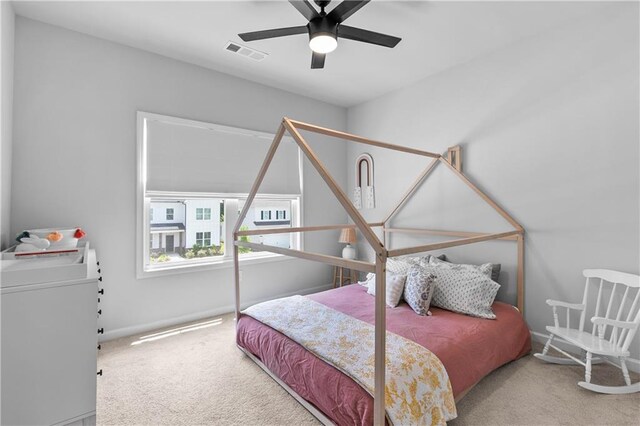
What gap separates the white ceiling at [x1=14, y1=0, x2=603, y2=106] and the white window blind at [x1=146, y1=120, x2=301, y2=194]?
0.76 meters

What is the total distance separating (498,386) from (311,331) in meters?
1.39

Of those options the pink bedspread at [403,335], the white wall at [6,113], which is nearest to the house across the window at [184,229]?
the white wall at [6,113]

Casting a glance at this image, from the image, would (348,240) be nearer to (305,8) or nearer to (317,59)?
(317,59)

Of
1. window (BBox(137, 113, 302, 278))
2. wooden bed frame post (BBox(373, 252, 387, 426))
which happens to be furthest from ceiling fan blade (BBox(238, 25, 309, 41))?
wooden bed frame post (BBox(373, 252, 387, 426))

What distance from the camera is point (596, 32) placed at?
248 centimetres

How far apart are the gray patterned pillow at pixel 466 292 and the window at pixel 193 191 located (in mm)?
2162

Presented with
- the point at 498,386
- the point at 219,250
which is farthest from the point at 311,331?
the point at 219,250

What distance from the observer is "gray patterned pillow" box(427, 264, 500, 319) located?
251 cm

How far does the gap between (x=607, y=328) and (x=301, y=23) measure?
3552mm

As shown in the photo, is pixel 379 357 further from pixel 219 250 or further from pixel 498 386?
pixel 219 250

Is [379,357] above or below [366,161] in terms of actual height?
below

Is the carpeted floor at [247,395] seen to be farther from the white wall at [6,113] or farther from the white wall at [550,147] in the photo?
the white wall at [6,113]

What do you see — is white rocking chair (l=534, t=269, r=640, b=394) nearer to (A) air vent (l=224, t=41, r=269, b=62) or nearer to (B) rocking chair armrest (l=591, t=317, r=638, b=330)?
(B) rocking chair armrest (l=591, t=317, r=638, b=330)

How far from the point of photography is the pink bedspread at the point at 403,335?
1.69 meters
